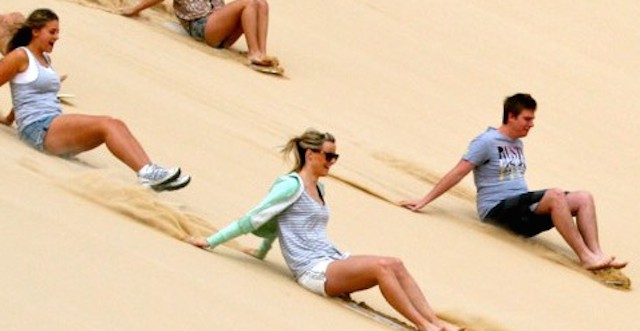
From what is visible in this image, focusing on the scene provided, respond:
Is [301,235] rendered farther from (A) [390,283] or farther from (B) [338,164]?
(B) [338,164]

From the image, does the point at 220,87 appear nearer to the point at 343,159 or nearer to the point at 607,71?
the point at 343,159

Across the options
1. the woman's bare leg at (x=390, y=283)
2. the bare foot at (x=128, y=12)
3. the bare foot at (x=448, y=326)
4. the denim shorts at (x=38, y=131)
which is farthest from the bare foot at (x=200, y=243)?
the bare foot at (x=128, y=12)

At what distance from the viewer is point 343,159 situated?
1069 centimetres

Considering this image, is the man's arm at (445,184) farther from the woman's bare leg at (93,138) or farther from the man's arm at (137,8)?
the man's arm at (137,8)

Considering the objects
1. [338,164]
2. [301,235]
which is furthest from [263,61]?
[301,235]

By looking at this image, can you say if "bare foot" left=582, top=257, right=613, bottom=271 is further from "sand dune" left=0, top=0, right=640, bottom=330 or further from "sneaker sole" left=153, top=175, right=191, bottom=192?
"sneaker sole" left=153, top=175, right=191, bottom=192

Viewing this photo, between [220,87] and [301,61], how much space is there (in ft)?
6.52

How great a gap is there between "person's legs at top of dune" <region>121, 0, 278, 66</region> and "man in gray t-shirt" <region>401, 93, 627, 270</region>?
105 inches

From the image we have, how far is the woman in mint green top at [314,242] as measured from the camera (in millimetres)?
7180

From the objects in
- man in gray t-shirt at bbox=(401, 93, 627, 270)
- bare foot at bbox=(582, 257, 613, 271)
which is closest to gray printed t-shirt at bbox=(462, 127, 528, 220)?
man in gray t-shirt at bbox=(401, 93, 627, 270)

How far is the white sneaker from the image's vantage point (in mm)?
8109

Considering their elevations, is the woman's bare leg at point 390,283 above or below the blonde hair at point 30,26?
below

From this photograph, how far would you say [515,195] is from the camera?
9.97 m

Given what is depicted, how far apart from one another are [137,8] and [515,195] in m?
3.82
